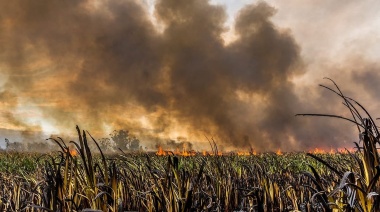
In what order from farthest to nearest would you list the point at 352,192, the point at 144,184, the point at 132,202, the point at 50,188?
1. the point at 144,184
2. the point at 132,202
3. the point at 50,188
4. the point at 352,192

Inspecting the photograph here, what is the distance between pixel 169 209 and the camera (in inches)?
141

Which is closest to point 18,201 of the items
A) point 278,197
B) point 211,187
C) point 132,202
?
point 132,202

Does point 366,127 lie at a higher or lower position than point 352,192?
higher

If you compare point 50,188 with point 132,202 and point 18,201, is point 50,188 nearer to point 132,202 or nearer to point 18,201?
point 132,202

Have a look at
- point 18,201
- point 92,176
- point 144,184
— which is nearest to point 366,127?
point 92,176

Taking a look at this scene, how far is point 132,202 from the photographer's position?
5.20m

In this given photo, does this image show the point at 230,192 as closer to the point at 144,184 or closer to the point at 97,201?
the point at 144,184

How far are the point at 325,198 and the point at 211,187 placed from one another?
9.79ft

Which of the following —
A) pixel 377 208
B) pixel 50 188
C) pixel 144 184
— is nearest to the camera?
pixel 377 208

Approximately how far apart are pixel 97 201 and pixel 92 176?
10.4 inches

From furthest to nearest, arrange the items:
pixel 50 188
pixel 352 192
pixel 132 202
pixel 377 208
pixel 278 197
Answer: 1. pixel 278 197
2. pixel 132 202
3. pixel 50 188
4. pixel 352 192
5. pixel 377 208

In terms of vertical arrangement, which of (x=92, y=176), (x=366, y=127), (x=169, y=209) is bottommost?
(x=169, y=209)

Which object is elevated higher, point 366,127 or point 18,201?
point 366,127

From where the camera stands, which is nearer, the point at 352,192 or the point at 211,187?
the point at 352,192
